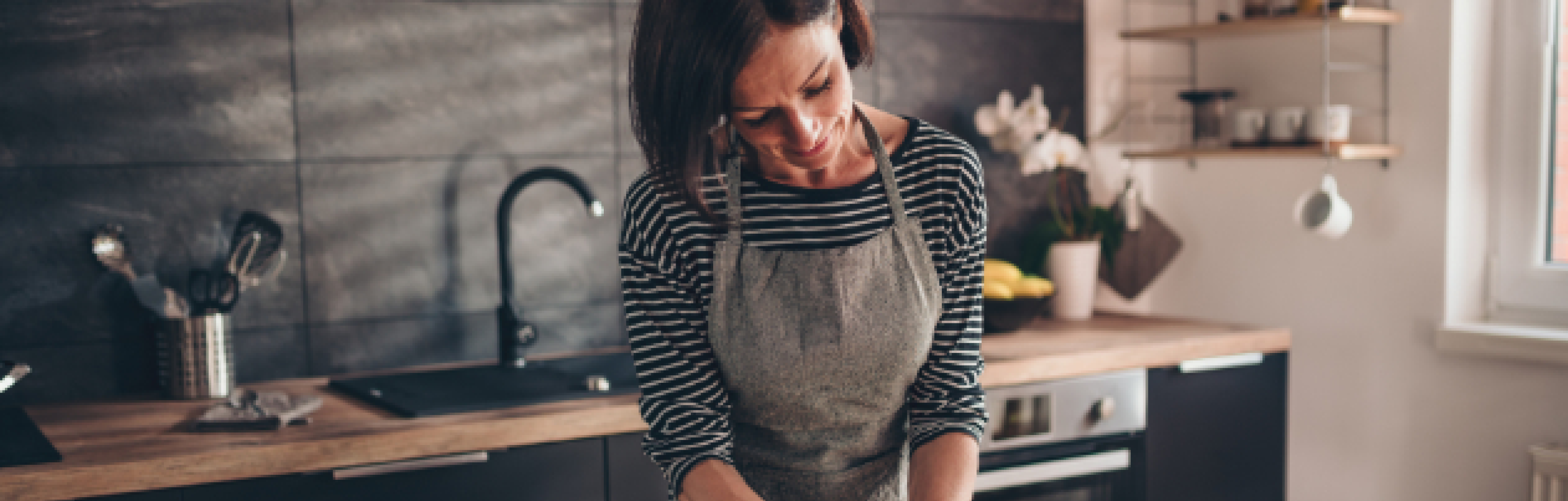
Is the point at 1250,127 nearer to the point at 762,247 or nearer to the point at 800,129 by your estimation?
the point at 762,247

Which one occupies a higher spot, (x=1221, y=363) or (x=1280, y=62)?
(x=1280, y=62)

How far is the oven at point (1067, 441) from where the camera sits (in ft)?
6.38

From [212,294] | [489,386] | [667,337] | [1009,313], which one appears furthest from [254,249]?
[1009,313]

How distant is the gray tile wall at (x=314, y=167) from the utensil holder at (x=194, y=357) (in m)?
0.11

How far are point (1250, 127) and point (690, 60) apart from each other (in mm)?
1706

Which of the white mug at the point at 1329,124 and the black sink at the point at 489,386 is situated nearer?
the black sink at the point at 489,386

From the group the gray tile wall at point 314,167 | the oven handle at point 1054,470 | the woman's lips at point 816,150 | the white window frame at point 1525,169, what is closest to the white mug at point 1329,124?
the white window frame at point 1525,169

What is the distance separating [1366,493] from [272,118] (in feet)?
6.99

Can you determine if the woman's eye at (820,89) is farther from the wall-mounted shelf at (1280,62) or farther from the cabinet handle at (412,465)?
the wall-mounted shelf at (1280,62)

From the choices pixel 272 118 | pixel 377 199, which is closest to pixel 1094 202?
pixel 377 199

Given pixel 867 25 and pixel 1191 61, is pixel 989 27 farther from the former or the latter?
pixel 867 25

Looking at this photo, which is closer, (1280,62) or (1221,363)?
(1221,363)

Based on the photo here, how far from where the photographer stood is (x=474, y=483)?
1597 mm

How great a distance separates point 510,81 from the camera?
2094 millimetres
